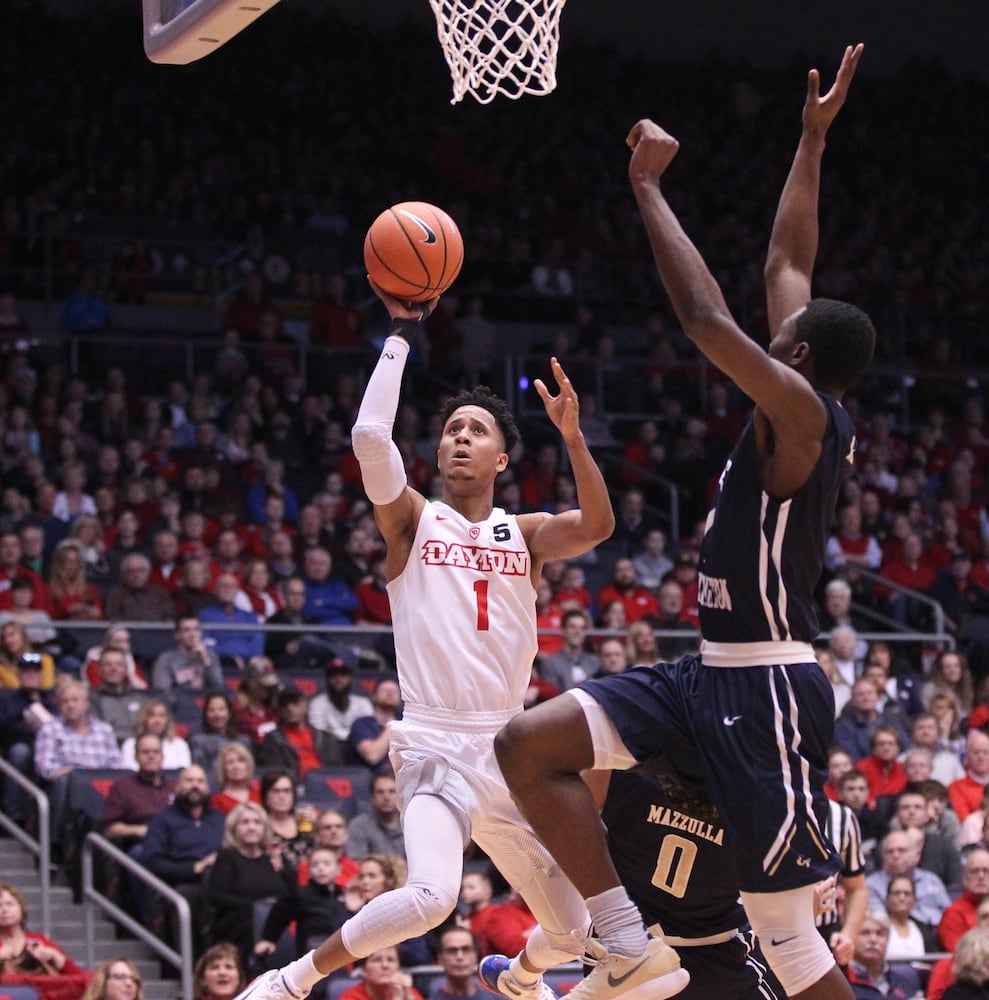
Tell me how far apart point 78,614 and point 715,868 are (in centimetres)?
752

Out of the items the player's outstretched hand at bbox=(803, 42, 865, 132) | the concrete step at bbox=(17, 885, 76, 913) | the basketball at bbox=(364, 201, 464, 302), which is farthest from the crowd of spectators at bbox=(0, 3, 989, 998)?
the player's outstretched hand at bbox=(803, 42, 865, 132)

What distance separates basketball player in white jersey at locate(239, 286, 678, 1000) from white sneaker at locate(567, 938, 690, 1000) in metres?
0.41

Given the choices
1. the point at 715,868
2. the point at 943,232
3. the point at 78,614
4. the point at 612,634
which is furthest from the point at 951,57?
the point at 715,868

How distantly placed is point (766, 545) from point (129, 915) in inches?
264

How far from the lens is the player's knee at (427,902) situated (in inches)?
239

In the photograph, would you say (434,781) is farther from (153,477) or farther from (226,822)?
(153,477)

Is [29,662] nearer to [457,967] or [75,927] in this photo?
[75,927]

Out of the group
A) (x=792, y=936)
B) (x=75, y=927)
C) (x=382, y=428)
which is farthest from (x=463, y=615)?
(x=75, y=927)

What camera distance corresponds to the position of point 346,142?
22.5 metres

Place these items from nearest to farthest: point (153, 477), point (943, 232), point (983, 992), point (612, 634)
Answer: point (983, 992) → point (612, 634) → point (153, 477) → point (943, 232)

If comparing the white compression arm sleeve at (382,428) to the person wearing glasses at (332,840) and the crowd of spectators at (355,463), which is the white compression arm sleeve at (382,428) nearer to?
the crowd of spectators at (355,463)

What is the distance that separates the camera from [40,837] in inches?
423

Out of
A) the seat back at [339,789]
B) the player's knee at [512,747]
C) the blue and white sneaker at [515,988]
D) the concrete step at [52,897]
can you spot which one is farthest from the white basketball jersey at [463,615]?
the concrete step at [52,897]

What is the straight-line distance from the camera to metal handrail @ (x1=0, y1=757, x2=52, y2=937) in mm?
10461
